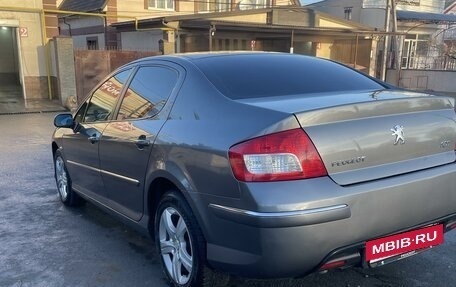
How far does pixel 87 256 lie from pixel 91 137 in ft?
3.36

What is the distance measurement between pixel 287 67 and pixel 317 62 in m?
0.40

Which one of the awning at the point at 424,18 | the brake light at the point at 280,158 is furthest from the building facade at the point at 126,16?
the brake light at the point at 280,158

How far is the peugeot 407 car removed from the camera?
238cm

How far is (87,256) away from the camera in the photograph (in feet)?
12.3

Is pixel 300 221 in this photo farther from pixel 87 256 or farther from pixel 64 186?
pixel 64 186

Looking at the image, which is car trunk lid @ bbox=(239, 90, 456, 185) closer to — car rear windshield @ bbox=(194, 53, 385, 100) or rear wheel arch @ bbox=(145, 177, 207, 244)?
car rear windshield @ bbox=(194, 53, 385, 100)

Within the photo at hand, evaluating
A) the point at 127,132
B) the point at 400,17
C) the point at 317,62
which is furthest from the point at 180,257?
the point at 400,17

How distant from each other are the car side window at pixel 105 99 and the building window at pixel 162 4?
1861 centimetres

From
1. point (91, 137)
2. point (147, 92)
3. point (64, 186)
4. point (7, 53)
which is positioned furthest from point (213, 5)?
point (147, 92)

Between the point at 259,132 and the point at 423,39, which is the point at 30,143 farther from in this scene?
the point at 423,39

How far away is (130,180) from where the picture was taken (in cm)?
345

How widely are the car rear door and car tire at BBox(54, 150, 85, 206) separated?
118cm

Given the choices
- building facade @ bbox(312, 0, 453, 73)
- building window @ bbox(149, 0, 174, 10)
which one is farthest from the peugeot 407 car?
building facade @ bbox(312, 0, 453, 73)

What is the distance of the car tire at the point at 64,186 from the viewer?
193 inches
